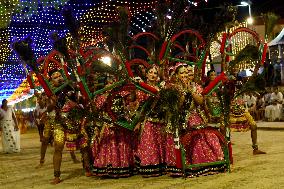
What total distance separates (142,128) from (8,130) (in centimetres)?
759

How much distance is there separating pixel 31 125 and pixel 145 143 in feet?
83.2

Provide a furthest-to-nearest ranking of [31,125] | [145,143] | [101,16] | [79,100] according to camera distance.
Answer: [31,125], [101,16], [79,100], [145,143]

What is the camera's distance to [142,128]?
722cm

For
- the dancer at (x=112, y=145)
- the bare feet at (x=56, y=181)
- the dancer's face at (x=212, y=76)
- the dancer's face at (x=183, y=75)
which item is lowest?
the bare feet at (x=56, y=181)

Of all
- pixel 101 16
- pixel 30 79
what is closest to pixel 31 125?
pixel 101 16

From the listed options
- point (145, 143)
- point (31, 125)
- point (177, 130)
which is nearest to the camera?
point (177, 130)

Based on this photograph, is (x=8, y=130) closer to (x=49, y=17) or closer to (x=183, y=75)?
(x=49, y=17)

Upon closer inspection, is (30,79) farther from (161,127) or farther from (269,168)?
(269,168)

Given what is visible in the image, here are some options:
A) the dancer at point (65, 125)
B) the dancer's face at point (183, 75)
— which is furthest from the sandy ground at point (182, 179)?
the dancer's face at point (183, 75)

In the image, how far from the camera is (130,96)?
7.56m

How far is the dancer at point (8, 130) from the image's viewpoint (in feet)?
44.7

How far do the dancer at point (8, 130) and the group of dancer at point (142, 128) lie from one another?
248 inches

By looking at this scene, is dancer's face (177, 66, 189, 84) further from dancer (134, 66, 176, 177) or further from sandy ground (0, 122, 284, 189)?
sandy ground (0, 122, 284, 189)

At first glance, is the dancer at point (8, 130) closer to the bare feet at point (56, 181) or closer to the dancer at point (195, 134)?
the bare feet at point (56, 181)
